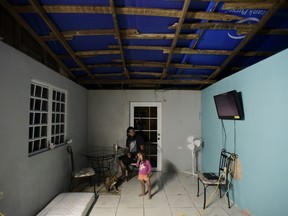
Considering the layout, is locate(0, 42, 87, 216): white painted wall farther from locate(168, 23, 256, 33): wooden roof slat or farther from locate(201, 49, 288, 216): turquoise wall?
locate(201, 49, 288, 216): turquoise wall

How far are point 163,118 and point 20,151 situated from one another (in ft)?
11.7

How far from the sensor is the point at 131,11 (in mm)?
2238

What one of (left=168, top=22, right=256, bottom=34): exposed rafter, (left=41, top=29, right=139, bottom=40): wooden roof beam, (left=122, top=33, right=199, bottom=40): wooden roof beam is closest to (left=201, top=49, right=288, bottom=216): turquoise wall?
(left=168, top=22, right=256, bottom=34): exposed rafter

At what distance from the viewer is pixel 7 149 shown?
2.03m

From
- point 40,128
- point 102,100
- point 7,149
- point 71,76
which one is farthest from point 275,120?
point 102,100

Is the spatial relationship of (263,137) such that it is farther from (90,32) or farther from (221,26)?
(90,32)

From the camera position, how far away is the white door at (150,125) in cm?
520

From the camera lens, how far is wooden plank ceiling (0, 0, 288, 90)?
7.15 ft

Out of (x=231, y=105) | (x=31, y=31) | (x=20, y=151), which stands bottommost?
(x=20, y=151)

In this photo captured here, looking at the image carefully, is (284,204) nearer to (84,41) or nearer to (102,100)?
(84,41)

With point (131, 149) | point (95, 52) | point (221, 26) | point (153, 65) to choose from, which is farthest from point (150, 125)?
point (221, 26)

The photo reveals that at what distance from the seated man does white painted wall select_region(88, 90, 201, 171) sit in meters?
0.68

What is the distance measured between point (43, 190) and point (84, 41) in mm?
2388

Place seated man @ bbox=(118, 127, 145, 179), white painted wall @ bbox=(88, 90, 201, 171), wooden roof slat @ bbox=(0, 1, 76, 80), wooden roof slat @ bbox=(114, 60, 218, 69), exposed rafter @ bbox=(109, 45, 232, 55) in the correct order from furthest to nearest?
1. white painted wall @ bbox=(88, 90, 201, 171)
2. seated man @ bbox=(118, 127, 145, 179)
3. wooden roof slat @ bbox=(114, 60, 218, 69)
4. exposed rafter @ bbox=(109, 45, 232, 55)
5. wooden roof slat @ bbox=(0, 1, 76, 80)
